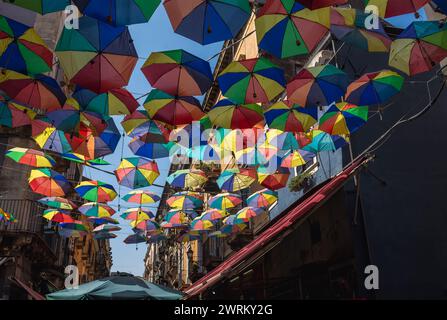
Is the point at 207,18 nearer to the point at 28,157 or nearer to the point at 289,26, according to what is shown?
the point at 289,26

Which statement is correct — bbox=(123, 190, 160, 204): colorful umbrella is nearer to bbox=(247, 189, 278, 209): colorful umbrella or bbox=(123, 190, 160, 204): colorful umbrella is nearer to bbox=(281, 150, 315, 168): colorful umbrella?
bbox=(247, 189, 278, 209): colorful umbrella

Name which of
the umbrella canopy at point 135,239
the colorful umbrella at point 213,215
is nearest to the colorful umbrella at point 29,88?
the colorful umbrella at point 213,215

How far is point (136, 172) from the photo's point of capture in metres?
12.8

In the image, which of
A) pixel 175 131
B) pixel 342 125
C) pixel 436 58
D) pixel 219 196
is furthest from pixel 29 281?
pixel 436 58

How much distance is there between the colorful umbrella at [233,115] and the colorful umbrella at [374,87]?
2.20 metres

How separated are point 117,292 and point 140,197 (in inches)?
302

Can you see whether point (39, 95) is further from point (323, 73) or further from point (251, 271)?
point (251, 271)

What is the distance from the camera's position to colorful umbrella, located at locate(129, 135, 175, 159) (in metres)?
10.7

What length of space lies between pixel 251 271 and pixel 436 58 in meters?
9.64

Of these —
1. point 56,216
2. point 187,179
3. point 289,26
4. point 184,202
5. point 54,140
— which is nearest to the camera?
point 289,26

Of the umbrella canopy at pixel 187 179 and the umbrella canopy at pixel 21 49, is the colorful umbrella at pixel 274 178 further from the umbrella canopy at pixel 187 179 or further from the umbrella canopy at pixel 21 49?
the umbrella canopy at pixel 21 49

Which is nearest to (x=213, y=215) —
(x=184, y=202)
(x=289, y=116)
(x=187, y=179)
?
(x=184, y=202)

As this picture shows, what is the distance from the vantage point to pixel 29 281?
17.8m

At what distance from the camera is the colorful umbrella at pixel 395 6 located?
5750 mm
